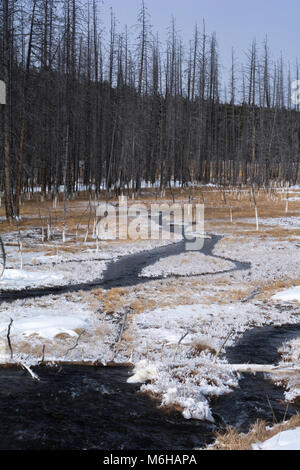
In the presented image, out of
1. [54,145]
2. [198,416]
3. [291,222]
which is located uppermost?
[54,145]

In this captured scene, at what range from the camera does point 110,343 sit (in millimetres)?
7930

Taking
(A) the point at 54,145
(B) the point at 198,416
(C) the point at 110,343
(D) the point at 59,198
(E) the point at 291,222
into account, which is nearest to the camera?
(B) the point at 198,416

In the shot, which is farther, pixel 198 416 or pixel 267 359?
pixel 267 359

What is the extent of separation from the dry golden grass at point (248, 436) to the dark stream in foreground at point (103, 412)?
18cm

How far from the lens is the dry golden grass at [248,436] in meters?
4.68

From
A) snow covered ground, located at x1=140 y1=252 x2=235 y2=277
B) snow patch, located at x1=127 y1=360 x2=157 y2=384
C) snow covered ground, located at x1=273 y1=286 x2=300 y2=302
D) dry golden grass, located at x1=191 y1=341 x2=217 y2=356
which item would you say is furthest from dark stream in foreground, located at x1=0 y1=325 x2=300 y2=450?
snow covered ground, located at x1=140 y1=252 x2=235 y2=277

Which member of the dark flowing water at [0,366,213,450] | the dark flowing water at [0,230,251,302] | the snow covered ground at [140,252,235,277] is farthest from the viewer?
the snow covered ground at [140,252,235,277]

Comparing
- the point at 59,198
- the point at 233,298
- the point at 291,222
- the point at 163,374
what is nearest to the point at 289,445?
the point at 163,374

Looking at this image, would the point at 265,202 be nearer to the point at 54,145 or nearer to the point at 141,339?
the point at 54,145

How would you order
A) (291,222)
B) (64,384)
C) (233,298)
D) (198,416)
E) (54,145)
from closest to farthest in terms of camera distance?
(198,416), (64,384), (233,298), (291,222), (54,145)

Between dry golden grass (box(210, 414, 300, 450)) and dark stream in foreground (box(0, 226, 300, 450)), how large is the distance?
18cm

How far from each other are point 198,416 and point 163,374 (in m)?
1.12

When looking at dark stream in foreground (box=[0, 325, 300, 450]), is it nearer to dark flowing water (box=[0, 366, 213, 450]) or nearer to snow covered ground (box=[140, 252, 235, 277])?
dark flowing water (box=[0, 366, 213, 450])

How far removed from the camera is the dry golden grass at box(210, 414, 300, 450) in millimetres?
4676
